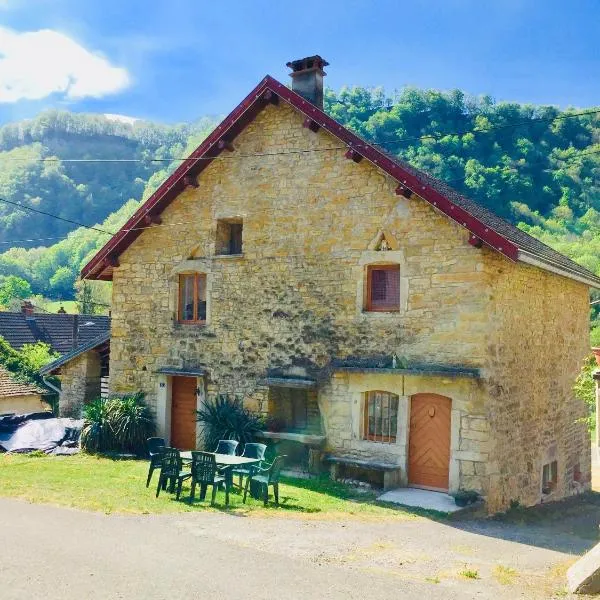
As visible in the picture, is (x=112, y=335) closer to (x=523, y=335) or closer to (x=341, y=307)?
(x=341, y=307)

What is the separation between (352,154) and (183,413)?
747cm

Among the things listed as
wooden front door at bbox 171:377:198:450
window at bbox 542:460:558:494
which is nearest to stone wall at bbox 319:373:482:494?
wooden front door at bbox 171:377:198:450

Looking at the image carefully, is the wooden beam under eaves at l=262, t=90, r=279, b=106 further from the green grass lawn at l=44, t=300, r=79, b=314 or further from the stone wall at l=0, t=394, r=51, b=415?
the green grass lawn at l=44, t=300, r=79, b=314

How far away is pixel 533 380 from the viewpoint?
1423 centimetres

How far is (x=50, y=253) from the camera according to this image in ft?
294

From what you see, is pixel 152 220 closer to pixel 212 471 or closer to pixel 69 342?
pixel 212 471

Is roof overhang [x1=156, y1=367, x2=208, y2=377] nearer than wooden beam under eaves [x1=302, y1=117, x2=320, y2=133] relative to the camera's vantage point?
No

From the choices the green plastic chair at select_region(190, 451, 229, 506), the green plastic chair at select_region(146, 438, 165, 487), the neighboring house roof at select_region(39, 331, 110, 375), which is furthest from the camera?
the neighboring house roof at select_region(39, 331, 110, 375)

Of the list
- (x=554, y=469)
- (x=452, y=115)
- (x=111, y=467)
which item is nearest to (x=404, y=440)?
(x=554, y=469)

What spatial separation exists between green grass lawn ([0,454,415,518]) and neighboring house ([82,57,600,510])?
1.03 metres

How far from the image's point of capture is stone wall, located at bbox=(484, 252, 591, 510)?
40.9 feet

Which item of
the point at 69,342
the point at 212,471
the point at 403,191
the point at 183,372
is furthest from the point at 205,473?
the point at 69,342

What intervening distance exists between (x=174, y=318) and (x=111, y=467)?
3.80 metres

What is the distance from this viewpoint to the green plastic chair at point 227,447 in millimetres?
12578
